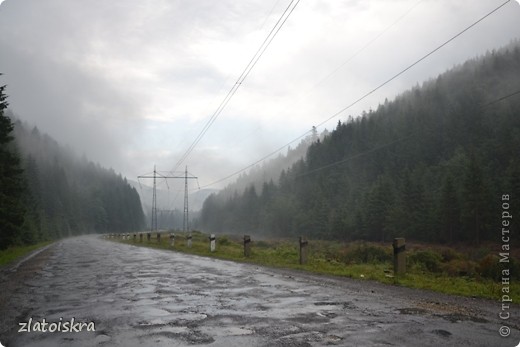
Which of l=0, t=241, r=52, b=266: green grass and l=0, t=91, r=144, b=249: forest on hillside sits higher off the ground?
l=0, t=91, r=144, b=249: forest on hillside

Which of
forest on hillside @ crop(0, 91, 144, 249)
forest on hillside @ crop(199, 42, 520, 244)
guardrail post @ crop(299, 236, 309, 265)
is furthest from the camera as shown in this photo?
forest on hillside @ crop(199, 42, 520, 244)

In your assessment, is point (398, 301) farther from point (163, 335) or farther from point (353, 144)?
point (353, 144)

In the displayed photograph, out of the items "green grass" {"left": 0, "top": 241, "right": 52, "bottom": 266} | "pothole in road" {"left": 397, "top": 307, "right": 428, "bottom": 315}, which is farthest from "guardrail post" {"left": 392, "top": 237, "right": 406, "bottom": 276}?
"green grass" {"left": 0, "top": 241, "right": 52, "bottom": 266}

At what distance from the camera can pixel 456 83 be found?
5394 inches

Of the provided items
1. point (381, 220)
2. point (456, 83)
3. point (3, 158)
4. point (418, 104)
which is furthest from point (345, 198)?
point (3, 158)

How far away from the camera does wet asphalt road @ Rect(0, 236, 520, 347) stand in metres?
4.26

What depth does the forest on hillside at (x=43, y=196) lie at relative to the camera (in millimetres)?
25688

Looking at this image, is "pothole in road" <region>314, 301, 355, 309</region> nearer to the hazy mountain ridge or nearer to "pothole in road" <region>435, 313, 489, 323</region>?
"pothole in road" <region>435, 313, 489, 323</region>

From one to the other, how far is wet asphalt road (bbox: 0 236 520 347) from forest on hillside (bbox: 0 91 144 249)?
19871 millimetres

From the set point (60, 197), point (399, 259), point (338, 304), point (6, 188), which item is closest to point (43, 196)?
point (60, 197)

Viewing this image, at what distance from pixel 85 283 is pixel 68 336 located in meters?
5.00

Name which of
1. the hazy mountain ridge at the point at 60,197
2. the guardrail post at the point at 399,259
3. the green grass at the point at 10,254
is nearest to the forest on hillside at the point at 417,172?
the guardrail post at the point at 399,259

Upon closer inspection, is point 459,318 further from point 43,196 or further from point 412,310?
A: point 43,196

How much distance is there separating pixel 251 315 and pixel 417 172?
105 m
